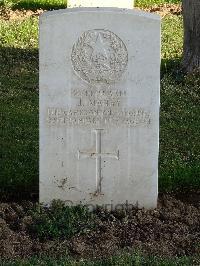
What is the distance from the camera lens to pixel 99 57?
19.7 ft

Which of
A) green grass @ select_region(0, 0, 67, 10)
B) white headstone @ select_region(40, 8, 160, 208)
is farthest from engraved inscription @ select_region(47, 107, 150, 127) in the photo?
green grass @ select_region(0, 0, 67, 10)

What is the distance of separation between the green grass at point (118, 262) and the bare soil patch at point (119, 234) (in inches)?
9.6

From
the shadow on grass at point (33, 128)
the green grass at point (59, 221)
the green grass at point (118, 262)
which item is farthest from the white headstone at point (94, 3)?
the green grass at point (118, 262)

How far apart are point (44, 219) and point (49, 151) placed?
0.56m

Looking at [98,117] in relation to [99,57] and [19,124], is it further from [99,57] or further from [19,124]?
[19,124]

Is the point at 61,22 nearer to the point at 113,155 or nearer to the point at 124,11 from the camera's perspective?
the point at 124,11

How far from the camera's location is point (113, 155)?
6215mm

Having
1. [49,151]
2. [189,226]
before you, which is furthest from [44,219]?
[189,226]

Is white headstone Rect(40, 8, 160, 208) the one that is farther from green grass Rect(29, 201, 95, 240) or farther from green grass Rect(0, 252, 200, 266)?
green grass Rect(0, 252, 200, 266)

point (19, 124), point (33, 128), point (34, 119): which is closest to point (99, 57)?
point (33, 128)

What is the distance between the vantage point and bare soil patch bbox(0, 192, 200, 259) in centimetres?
563

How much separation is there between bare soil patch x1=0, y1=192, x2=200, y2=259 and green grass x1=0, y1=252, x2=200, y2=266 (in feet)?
0.80

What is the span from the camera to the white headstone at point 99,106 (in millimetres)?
5922

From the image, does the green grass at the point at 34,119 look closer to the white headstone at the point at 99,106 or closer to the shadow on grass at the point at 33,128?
the shadow on grass at the point at 33,128
